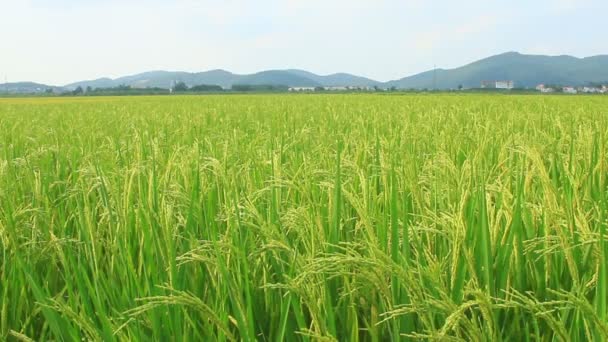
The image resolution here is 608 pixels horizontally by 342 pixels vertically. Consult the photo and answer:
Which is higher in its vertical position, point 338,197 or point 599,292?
point 338,197

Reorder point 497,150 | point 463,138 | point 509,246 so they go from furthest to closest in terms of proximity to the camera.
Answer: point 463,138 < point 497,150 < point 509,246

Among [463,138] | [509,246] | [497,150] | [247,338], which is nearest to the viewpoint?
[247,338]

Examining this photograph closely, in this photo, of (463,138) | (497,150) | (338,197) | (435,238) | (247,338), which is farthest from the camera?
(463,138)

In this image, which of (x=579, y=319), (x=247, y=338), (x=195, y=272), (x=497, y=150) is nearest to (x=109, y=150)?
(x=195, y=272)

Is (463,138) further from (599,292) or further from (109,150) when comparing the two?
(599,292)

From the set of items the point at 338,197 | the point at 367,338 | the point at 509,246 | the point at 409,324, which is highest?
the point at 338,197

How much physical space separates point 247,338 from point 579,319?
67cm

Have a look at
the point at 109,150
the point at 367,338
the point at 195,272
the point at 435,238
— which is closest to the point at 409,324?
the point at 367,338

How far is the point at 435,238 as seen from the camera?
1.51 metres

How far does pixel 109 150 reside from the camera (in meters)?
3.44

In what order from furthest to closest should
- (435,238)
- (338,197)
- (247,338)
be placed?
(435,238), (338,197), (247,338)

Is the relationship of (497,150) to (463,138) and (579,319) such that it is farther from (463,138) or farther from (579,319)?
(579,319)

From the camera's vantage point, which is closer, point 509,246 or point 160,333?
point 160,333

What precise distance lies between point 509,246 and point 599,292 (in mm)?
285
